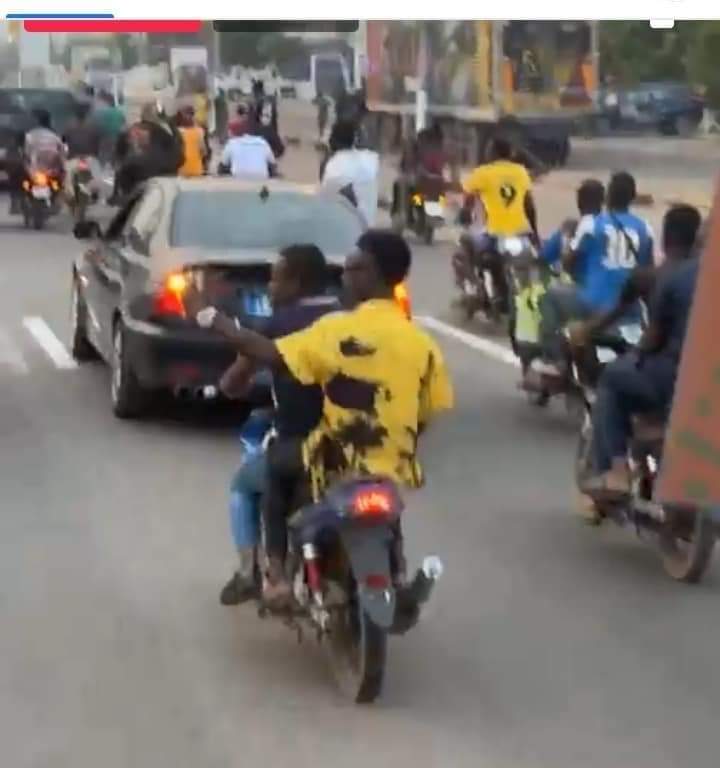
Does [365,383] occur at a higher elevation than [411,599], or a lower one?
higher

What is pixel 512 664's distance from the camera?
7.72 metres

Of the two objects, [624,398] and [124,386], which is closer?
[624,398]

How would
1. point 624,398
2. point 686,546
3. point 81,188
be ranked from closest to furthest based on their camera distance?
point 686,546 → point 624,398 → point 81,188

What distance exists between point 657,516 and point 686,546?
18cm

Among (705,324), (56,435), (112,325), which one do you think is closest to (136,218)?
(112,325)

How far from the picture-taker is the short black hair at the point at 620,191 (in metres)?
12.2

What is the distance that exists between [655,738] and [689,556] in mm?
2321

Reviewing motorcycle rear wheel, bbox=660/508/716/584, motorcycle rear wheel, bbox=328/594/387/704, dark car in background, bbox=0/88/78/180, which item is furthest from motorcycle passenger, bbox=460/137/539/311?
dark car in background, bbox=0/88/78/180

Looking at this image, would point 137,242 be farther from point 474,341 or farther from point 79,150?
point 79,150

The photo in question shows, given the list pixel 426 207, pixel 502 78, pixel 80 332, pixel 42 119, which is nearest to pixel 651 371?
pixel 80 332

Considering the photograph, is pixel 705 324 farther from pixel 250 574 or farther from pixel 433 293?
pixel 433 293

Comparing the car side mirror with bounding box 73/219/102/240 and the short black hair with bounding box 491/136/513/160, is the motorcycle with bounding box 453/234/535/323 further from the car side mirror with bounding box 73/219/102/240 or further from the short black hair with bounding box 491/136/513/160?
the car side mirror with bounding box 73/219/102/240

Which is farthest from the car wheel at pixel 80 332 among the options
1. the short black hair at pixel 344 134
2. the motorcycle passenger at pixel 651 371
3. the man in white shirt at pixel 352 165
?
the motorcycle passenger at pixel 651 371

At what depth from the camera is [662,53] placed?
5375 cm
